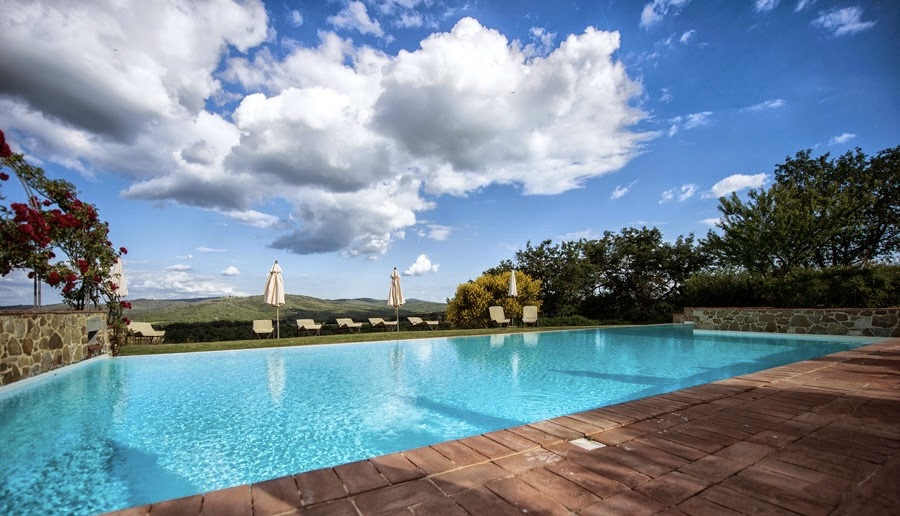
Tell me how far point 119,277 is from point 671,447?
13123 mm

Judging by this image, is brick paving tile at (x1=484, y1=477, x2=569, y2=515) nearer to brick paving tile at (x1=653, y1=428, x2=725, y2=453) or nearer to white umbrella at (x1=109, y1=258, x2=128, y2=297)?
brick paving tile at (x1=653, y1=428, x2=725, y2=453)

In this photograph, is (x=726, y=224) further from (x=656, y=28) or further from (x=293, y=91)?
(x=293, y=91)

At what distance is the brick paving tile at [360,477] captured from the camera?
1.77 meters

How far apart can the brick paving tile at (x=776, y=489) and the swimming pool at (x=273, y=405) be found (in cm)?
285

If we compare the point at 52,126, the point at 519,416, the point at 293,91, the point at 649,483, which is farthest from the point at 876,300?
the point at 52,126

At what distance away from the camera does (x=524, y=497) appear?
1.67 meters

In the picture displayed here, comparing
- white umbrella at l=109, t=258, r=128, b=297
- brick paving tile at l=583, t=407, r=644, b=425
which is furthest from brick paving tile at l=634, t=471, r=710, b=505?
Result: white umbrella at l=109, t=258, r=128, b=297

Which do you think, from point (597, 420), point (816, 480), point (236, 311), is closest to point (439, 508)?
point (597, 420)

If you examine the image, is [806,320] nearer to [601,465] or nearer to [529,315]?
[529,315]

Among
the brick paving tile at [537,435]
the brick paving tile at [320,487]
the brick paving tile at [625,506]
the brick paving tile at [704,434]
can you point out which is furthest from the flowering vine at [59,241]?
the brick paving tile at [704,434]

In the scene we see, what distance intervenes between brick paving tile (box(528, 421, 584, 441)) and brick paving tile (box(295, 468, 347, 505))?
1.35 metres

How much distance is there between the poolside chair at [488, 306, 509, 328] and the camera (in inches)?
669

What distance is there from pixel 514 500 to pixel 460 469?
0.39 meters

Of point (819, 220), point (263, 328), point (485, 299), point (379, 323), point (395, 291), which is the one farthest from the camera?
point (379, 323)
